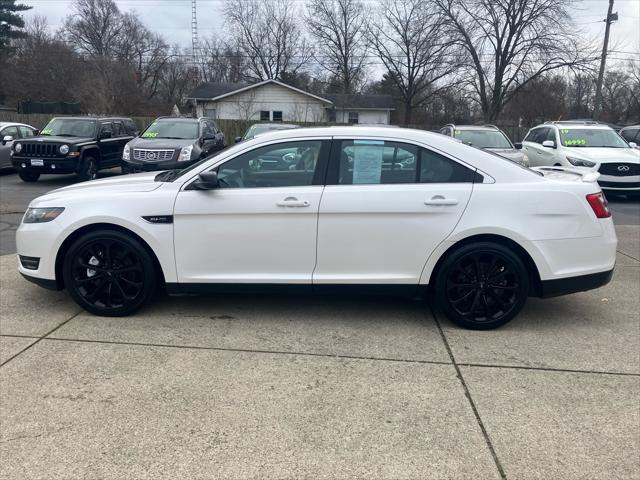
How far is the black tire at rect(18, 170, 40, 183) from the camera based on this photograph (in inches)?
539

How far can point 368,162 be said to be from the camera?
425 cm

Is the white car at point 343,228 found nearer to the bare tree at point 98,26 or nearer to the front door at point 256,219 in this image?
the front door at point 256,219

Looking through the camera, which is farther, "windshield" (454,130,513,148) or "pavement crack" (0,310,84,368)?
"windshield" (454,130,513,148)

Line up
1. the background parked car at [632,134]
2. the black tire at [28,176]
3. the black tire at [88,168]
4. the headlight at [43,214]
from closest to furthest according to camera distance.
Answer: the headlight at [43,214]
the black tire at [88,168]
the black tire at [28,176]
the background parked car at [632,134]

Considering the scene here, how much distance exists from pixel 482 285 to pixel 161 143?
9339 mm

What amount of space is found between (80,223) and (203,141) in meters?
8.91

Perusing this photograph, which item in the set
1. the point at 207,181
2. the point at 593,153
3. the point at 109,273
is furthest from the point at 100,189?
the point at 593,153

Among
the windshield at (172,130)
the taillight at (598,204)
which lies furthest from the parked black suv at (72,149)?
the taillight at (598,204)

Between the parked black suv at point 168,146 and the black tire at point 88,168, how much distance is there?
1.97 meters

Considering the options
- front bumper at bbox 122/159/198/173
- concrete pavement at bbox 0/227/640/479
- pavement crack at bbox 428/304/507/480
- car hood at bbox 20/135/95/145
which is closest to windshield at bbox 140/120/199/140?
front bumper at bbox 122/159/198/173

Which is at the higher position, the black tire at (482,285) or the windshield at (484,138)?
the windshield at (484,138)

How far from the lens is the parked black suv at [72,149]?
42.9 feet

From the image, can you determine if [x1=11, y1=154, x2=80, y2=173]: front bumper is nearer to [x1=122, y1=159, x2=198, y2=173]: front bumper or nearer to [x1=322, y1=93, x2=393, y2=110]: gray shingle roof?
[x1=122, y1=159, x2=198, y2=173]: front bumper

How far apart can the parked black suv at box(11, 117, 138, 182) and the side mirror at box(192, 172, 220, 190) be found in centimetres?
1043
